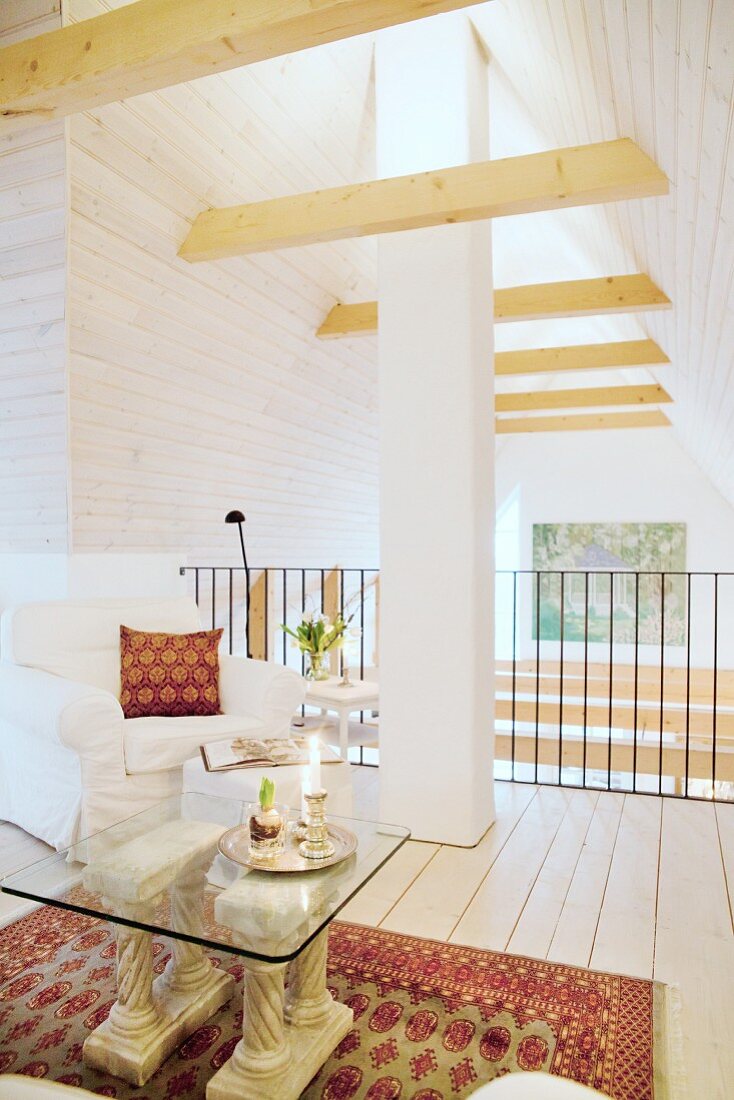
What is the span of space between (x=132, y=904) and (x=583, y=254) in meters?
4.48

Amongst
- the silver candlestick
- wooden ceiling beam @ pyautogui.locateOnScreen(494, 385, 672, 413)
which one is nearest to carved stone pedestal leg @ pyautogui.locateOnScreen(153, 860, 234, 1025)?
the silver candlestick

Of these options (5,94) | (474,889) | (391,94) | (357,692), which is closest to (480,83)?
(391,94)

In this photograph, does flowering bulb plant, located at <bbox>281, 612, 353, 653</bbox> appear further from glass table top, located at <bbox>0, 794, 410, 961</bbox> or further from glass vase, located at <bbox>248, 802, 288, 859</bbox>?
glass vase, located at <bbox>248, 802, 288, 859</bbox>

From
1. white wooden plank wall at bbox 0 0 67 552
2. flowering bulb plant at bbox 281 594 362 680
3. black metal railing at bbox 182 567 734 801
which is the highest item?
white wooden plank wall at bbox 0 0 67 552

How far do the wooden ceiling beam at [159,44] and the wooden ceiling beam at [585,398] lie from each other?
4.65m

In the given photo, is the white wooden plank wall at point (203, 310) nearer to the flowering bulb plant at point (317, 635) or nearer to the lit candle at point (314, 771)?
the flowering bulb plant at point (317, 635)

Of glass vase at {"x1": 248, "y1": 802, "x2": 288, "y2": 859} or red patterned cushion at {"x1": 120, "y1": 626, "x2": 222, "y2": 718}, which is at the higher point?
red patterned cushion at {"x1": 120, "y1": 626, "x2": 222, "y2": 718}

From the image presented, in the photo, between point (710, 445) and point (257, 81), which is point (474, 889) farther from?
point (710, 445)

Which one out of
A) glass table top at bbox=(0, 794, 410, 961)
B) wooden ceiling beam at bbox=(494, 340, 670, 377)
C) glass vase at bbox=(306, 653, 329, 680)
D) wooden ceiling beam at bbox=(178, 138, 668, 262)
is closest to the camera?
glass table top at bbox=(0, 794, 410, 961)

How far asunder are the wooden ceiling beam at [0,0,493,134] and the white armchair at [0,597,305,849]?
1.86 metres

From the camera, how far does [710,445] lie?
251 inches

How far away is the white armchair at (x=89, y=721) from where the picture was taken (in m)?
2.91

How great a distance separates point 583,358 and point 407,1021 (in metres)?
4.55

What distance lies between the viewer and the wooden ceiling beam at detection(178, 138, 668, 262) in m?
2.72
